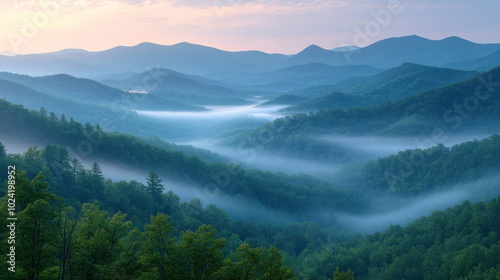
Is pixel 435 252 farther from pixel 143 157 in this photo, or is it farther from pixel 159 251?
pixel 143 157

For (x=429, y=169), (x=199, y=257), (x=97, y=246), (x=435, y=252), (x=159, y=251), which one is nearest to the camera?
(x=97, y=246)

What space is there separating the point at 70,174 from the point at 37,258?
46.6m

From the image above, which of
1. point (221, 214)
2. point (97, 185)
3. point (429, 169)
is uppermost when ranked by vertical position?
point (429, 169)

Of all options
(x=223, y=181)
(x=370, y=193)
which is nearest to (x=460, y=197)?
(x=370, y=193)

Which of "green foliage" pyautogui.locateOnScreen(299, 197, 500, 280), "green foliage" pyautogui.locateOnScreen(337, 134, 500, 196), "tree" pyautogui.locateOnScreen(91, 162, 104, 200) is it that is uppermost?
"green foliage" pyautogui.locateOnScreen(337, 134, 500, 196)

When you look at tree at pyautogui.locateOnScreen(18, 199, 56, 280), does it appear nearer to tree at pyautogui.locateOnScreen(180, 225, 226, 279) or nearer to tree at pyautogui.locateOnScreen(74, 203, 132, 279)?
tree at pyautogui.locateOnScreen(74, 203, 132, 279)

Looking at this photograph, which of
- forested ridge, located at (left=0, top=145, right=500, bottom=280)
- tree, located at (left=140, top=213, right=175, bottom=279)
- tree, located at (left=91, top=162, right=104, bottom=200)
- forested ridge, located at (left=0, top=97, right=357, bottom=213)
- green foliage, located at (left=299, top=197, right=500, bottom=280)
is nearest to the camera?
forested ridge, located at (left=0, top=145, right=500, bottom=280)

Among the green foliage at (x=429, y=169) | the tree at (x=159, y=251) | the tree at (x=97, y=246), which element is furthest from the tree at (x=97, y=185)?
the green foliage at (x=429, y=169)

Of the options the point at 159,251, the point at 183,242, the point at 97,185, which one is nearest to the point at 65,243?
the point at 159,251

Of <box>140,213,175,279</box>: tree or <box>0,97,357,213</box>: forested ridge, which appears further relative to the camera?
<box>0,97,357,213</box>: forested ridge

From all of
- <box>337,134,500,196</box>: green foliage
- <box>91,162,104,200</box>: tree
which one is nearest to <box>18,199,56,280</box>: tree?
<box>91,162,104,200</box>: tree

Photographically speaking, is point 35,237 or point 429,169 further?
point 429,169

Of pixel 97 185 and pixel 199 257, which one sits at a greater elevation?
pixel 97 185

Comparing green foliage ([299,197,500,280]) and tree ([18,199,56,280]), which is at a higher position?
tree ([18,199,56,280])
